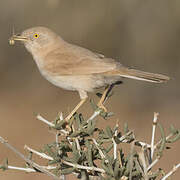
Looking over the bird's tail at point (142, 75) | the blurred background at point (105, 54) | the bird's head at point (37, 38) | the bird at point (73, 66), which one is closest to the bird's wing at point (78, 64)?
the bird at point (73, 66)

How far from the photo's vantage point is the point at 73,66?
4.71 m

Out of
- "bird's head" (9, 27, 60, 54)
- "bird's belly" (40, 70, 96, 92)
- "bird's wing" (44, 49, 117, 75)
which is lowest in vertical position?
"bird's belly" (40, 70, 96, 92)

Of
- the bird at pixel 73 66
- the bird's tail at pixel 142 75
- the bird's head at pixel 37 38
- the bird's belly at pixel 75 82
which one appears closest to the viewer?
the bird's tail at pixel 142 75

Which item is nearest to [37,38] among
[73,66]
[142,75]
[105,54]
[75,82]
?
[73,66]

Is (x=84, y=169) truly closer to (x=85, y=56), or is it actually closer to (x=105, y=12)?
(x=85, y=56)

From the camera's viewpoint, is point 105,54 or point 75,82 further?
point 105,54

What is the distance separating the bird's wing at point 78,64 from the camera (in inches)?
179

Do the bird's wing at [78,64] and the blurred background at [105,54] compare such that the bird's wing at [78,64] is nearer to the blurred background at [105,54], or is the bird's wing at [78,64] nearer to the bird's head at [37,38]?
the bird's head at [37,38]

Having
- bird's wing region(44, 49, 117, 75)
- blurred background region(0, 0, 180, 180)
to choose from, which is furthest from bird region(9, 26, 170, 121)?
blurred background region(0, 0, 180, 180)

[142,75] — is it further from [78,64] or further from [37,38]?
[37,38]

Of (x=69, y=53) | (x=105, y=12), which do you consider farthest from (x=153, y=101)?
(x=69, y=53)

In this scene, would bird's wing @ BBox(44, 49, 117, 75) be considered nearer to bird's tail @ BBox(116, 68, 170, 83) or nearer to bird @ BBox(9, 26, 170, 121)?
bird @ BBox(9, 26, 170, 121)

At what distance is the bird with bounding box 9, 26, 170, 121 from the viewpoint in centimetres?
445

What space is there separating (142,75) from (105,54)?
7.43 metres
